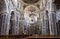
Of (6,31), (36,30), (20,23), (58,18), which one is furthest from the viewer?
(36,30)

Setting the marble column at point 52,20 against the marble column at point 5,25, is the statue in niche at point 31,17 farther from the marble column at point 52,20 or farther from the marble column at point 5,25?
the marble column at point 52,20

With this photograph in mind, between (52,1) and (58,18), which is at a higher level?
(52,1)

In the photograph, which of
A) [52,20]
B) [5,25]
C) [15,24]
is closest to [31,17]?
[15,24]

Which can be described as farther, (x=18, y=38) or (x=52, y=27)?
(x=52, y=27)

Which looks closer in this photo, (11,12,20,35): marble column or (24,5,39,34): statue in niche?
(11,12,20,35): marble column

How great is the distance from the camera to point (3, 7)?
56.1ft

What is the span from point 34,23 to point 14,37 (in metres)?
19.8

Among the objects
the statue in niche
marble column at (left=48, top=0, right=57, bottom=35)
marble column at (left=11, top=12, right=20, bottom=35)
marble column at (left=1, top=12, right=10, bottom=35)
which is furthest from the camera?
the statue in niche

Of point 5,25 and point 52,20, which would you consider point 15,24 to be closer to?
point 5,25

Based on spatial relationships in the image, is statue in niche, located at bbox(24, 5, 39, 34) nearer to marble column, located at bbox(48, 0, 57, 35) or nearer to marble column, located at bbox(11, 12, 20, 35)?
marble column, located at bbox(11, 12, 20, 35)

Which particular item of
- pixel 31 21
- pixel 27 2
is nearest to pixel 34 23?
pixel 31 21

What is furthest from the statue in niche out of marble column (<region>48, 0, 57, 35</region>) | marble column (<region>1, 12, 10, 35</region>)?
marble column (<region>48, 0, 57, 35</region>)

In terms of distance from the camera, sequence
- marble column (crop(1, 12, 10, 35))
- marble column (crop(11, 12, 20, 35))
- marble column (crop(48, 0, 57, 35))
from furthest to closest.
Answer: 1. marble column (crop(11, 12, 20, 35))
2. marble column (crop(48, 0, 57, 35))
3. marble column (crop(1, 12, 10, 35))

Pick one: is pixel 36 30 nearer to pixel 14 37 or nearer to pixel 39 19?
pixel 39 19
